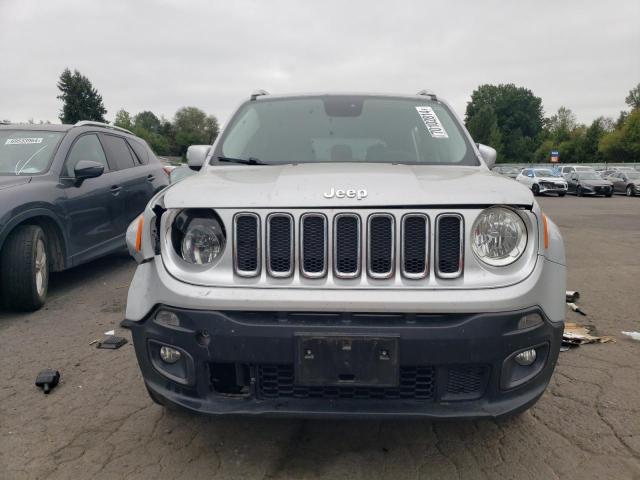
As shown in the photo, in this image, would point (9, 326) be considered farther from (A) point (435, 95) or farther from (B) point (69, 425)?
(A) point (435, 95)

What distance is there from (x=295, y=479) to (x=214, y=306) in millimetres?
853

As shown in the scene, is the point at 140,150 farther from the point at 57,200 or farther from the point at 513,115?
the point at 513,115

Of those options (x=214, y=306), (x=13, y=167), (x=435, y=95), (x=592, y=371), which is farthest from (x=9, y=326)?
(x=592, y=371)

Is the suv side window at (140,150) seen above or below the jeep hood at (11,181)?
above

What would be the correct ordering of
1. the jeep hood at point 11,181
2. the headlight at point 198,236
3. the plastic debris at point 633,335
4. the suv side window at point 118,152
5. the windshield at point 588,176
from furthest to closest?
the windshield at point 588,176, the suv side window at point 118,152, the jeep hood at point 11,181, the plastic debris at point 633,335, the headlight at point 198,236

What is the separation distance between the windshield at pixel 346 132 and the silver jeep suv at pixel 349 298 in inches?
37.0

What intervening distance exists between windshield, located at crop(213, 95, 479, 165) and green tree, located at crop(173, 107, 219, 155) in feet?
330

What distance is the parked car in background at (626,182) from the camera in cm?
2725

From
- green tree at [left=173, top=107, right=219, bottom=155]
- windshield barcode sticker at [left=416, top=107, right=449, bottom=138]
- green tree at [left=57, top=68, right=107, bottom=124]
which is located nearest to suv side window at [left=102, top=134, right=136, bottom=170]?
windshield barcode sticker at [left=416, top=107, right=449, bottom=138]

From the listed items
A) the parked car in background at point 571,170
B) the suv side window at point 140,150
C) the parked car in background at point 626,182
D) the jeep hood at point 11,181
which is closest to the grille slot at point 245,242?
the jeep hood at point 11,181

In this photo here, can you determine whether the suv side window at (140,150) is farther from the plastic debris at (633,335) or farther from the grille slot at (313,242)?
the plastic debris at (633,335)

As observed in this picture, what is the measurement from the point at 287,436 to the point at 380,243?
1.15 metres

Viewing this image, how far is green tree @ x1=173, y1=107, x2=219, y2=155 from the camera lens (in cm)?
10112

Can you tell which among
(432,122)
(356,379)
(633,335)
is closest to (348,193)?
(356,379)
